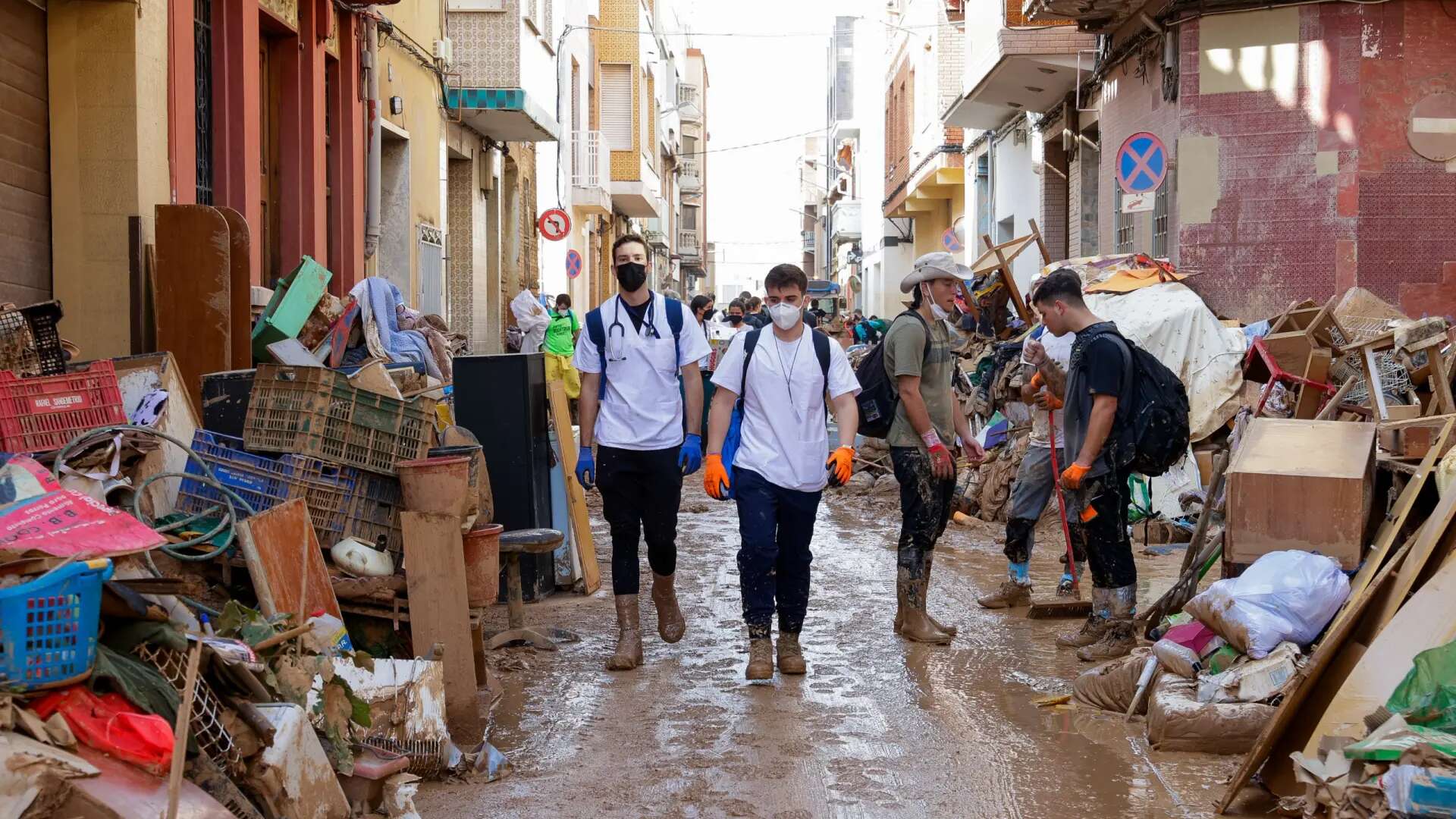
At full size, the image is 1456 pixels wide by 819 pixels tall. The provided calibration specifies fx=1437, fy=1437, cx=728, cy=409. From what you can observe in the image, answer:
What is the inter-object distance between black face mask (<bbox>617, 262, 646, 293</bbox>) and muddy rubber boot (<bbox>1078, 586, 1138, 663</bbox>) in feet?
8.63

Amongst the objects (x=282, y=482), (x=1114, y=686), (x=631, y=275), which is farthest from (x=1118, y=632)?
(x=282, y=482)

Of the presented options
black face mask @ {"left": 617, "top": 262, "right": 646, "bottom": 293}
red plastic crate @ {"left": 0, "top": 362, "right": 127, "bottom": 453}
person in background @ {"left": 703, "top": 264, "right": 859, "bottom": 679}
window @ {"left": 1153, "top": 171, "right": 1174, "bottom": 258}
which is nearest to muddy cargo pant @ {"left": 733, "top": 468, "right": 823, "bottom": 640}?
person in background @ {"left": 703, "top": 264, "right": 859, "bottom": 679}

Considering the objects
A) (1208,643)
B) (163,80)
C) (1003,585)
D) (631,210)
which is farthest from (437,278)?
(631,210)

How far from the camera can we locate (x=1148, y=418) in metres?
6.57

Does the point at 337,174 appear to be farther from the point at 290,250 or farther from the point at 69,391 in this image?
the point at 69,391

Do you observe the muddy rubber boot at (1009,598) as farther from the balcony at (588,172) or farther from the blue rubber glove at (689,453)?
the balcony at (588,172)

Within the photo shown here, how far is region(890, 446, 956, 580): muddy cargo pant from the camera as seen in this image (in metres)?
7.06

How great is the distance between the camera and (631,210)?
133 feet

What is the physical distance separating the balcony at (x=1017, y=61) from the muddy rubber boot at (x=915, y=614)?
35.0 feet

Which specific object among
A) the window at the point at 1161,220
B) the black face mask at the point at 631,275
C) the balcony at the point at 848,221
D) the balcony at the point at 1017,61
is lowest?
the black face mask at the point at 631,275

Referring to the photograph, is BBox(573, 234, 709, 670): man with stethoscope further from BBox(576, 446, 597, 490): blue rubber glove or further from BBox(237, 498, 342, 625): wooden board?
BBox(237, 498, 342, 625): wooden board

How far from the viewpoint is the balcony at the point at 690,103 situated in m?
65.9

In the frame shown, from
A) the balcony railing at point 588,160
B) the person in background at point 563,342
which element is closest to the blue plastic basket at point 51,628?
the person in background at point 563,342

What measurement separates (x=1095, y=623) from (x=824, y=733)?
202cm
